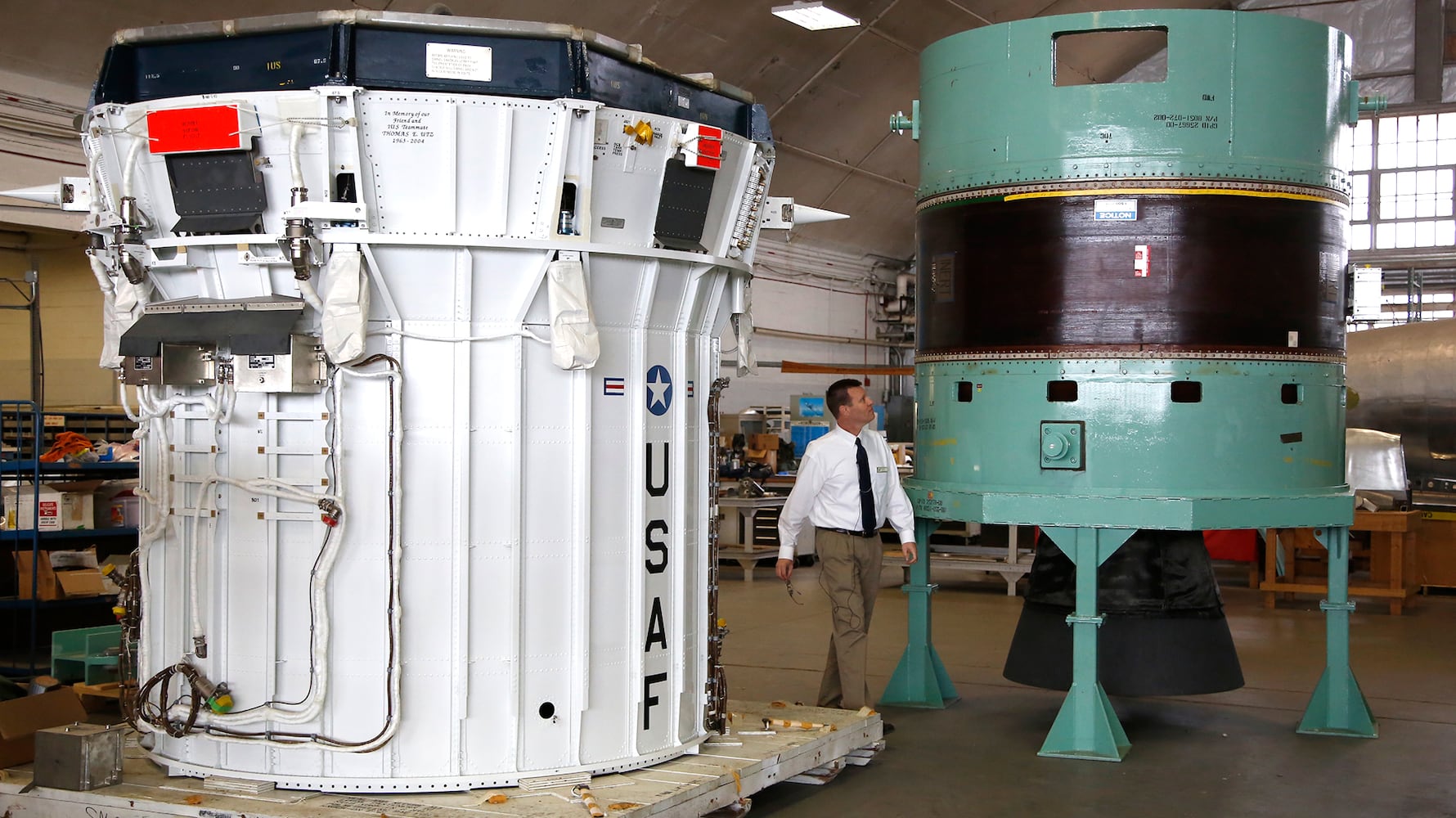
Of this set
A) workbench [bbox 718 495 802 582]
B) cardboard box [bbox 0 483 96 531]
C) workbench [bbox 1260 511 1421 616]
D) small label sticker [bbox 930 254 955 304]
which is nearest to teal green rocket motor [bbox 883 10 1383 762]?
small label sticker [bbox 930 254 955 304]

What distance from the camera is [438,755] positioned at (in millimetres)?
5680

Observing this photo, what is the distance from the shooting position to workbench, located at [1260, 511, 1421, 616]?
549 inches

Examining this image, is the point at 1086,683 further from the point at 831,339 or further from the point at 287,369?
the point at 831,339

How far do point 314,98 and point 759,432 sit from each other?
1586 centimetres

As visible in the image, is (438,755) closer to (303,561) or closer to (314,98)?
(303,561)

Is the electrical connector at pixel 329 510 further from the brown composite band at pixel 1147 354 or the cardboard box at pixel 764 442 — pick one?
the cardboard box at pixel 764 442

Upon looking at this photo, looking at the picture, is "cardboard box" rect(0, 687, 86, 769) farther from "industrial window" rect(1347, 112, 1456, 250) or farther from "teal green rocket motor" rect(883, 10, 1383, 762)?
"industrial window" rect(1347, 112, 1456, 250)

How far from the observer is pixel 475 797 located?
5.57m

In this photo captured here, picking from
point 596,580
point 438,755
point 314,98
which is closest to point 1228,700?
point 596,580

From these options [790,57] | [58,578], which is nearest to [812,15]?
[790,57]

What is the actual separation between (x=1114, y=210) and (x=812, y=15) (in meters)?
10.7

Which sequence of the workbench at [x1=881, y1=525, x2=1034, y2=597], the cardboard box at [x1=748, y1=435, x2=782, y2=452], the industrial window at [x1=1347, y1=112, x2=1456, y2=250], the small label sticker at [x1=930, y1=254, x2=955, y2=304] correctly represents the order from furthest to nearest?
the industrial window at [x1=1347, y1=112, x2=1456, y2=250] → the cardboard box at [x1=748, y1=435, x2=782, y2=452] → the workbench at [x1=881, y1=525, x2=1034, y2=597] → the small label sticker at [x1=930, y1=254, x2=955, y2=304]

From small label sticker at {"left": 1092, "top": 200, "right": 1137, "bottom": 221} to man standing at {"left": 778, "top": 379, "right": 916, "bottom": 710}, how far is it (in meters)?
1.76

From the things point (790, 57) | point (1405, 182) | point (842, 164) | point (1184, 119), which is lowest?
point (1184, 119)
